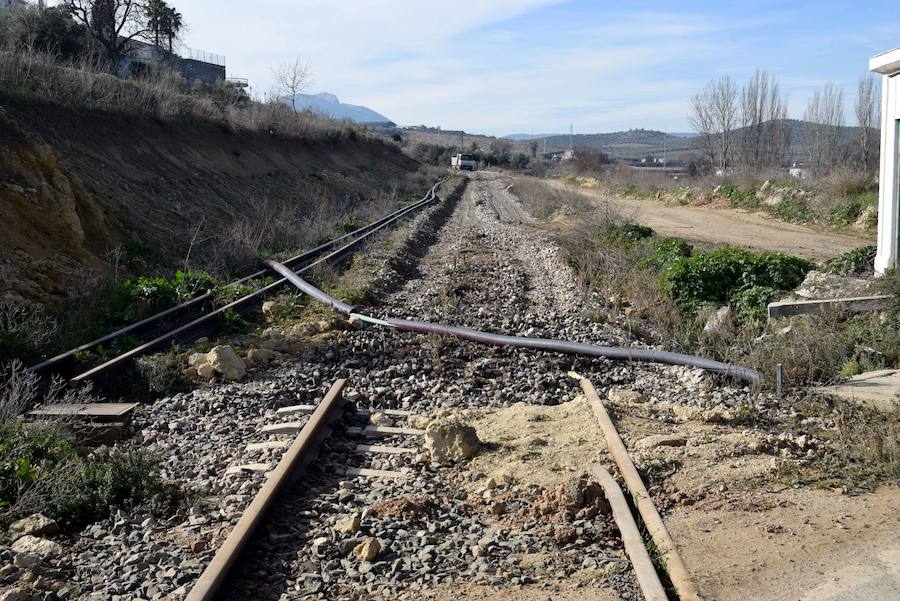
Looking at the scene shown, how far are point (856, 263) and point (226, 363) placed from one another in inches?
415

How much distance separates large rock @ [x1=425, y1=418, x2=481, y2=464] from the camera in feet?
22.2

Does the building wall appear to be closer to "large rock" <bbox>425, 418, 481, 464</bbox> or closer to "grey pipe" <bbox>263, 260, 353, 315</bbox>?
"grey pipe" <bbox>263, 260, 353, 315</bbox>

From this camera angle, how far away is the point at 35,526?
5480 millimetres

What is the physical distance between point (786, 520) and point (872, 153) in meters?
41.5

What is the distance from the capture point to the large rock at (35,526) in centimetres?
545

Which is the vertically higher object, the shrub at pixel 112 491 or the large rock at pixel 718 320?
the large rock at pixel 718 320

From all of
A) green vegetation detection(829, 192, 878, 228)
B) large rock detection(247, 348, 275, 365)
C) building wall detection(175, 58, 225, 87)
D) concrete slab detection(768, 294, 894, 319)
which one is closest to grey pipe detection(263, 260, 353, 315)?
large rock detection(247, 348, 275, 365)

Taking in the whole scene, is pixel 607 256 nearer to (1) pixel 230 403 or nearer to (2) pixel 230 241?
(2) pixel 230 241

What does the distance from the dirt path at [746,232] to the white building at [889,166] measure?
6.39 m

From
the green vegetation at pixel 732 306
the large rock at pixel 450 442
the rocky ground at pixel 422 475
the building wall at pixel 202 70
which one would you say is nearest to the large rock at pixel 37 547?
the rocky ground at pixel 422 475

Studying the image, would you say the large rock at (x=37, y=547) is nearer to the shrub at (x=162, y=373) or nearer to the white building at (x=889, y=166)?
the shrub at (x=162, y=373)

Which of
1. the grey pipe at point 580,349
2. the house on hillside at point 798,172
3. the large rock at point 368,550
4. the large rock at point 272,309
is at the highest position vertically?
the house on hillside at point 798,172

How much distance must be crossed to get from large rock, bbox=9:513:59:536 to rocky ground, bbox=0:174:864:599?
17 cm

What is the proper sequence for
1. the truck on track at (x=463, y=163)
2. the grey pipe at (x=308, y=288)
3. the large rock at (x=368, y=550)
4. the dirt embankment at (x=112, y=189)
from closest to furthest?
the large rock at (x=368, y=550), the grey pipe at (x=308, y=288), the dirt embankment at (x=112, y=189), the truck on track at (x=463, y=163)
